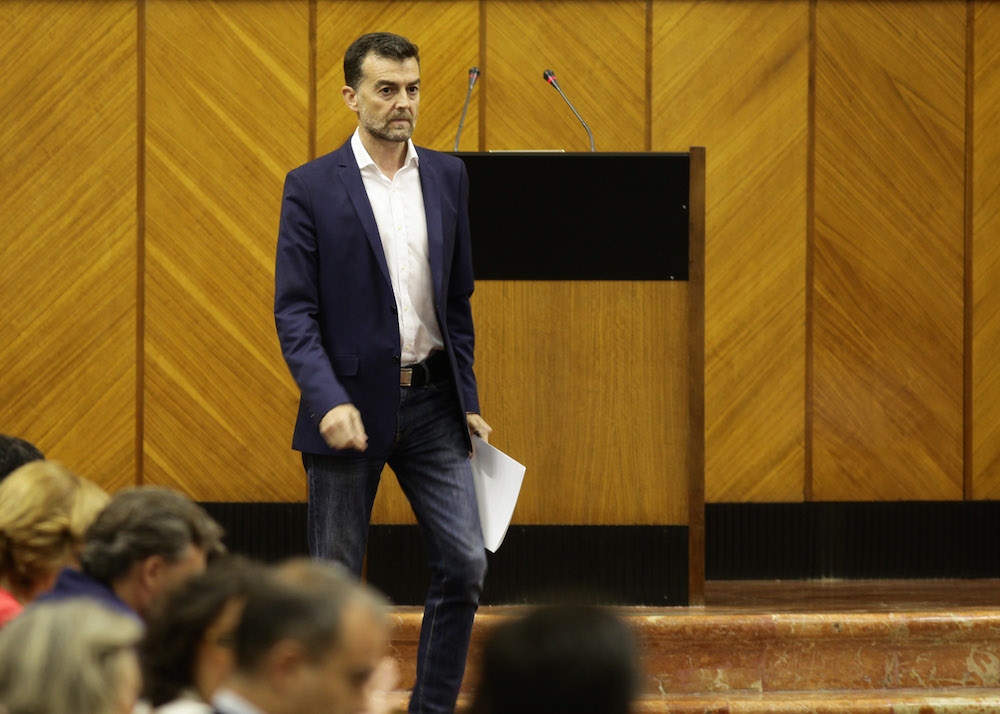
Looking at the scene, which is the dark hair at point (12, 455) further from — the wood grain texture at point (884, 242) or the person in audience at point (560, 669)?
the wood grain texture at point (884, 242)

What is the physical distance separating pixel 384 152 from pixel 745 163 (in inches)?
93.7

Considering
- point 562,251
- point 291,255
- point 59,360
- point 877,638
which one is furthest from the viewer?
point 59,360

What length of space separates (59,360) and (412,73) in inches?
97.5

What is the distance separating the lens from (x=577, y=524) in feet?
12.5

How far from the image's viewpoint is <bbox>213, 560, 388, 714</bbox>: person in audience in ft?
4.40

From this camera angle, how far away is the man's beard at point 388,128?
268 cm

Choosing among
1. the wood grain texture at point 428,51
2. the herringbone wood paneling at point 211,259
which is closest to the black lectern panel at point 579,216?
the wood grain texture at point 428,51

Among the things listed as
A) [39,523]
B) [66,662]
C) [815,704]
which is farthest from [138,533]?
[815,704]

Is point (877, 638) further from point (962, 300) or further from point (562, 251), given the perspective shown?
point (962, 300)

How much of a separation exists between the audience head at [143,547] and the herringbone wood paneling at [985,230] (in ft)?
12.1

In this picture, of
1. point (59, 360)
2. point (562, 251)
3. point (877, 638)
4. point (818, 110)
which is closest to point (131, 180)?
point (59, 360)

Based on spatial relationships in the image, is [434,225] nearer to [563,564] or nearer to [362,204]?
[362,204]

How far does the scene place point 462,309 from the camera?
111 inches

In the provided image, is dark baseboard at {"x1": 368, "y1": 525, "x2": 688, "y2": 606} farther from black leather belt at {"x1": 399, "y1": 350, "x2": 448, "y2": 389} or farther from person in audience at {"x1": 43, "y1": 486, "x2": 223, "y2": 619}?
person in audience at {"x1": 43, "y1": 486, "x2": 223, "y2": 619}
